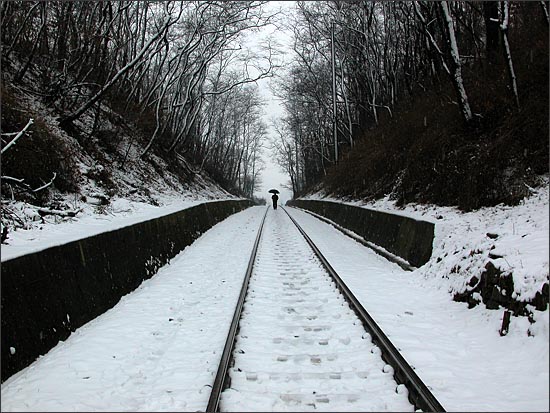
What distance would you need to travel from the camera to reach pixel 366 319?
5.60 m

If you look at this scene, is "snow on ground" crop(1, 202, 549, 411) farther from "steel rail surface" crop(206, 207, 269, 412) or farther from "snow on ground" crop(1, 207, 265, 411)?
"steel rail surface" crop(206, 207, 269, 412)

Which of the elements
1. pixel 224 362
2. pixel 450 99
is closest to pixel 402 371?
pixel 224 362

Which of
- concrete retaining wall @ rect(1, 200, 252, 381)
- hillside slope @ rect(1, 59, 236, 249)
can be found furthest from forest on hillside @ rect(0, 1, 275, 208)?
concrete retaining wall @ rect(1, 200, 252, 381)

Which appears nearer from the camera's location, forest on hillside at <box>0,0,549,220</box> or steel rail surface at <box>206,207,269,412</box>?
steel rail surface at <box>206,207,269,412</box>

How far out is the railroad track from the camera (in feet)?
12.1

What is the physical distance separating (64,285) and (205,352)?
2099 millimetres

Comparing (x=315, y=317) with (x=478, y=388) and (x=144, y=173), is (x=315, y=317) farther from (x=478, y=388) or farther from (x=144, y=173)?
(x=144, y=173)

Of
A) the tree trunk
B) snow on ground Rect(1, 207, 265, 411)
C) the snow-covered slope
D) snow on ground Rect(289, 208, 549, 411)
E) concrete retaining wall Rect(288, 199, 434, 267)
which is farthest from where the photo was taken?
the tree trunk

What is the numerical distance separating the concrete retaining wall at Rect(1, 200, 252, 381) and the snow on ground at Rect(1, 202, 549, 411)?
17 cm

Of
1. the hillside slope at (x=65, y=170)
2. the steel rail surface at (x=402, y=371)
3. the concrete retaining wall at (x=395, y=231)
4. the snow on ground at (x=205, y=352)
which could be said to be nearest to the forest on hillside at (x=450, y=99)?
the concrete retaining wall at (x=395, y=231)

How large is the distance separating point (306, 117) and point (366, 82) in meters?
16.3

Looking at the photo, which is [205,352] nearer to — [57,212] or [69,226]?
[69,226]

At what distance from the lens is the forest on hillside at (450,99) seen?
9656 millimetres

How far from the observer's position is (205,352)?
4.87m
